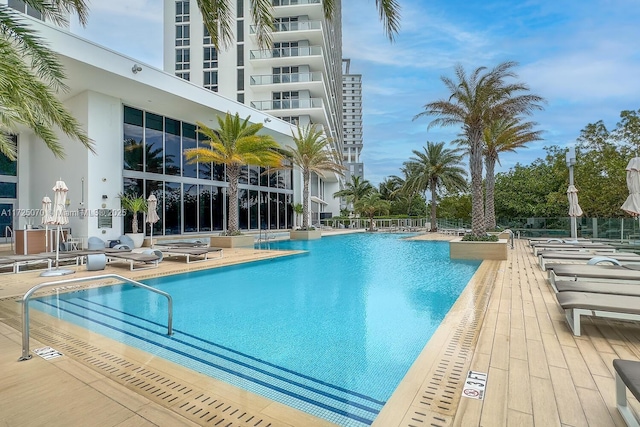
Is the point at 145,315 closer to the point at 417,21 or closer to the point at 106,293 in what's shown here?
the point at 106,293

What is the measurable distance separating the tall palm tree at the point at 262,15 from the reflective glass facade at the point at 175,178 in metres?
12.7

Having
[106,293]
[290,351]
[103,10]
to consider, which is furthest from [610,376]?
[103,10]

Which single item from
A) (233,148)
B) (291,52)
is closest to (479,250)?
(233,148)

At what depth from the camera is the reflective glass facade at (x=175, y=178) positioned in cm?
1595

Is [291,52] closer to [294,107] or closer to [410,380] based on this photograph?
[294,107]

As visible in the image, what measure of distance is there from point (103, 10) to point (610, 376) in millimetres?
9316

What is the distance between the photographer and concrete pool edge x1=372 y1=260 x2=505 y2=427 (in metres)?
2.39

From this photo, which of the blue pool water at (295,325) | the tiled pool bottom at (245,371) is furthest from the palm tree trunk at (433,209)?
the tiled pool bottom at (245,371)

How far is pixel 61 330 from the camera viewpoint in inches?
173

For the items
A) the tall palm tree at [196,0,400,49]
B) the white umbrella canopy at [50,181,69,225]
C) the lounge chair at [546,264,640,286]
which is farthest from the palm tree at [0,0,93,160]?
the lounge chair at [546,264,640,286]

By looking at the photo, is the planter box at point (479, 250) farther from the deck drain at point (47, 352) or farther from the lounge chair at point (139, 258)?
the deck drain at point (47, 352)

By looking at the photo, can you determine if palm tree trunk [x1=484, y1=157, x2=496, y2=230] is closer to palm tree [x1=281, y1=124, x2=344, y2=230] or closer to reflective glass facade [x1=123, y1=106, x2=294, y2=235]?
palm tree [x1=281, y1=124, x2=344, y2=230]

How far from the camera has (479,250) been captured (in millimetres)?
11242

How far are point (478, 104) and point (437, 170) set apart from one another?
13702mm
